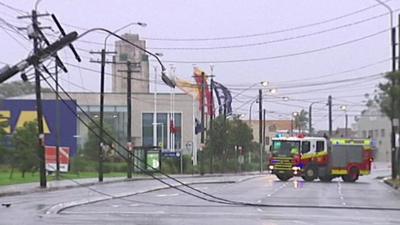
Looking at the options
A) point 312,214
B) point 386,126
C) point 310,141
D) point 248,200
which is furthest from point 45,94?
point 312,214

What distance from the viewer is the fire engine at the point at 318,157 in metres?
57.8

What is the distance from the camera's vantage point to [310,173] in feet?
192

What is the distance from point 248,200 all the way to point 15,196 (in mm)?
12021

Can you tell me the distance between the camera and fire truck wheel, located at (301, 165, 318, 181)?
58.3 m

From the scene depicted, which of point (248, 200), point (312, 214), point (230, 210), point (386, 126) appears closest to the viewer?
point (312, 214)

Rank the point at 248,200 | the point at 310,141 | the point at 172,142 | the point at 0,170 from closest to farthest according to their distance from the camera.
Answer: the point at 248,200, the point at 310,141, the point at 0,170, the point at 172,142

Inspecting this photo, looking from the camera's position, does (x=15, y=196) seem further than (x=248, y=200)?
Yes

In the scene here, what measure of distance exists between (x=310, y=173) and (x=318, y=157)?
1.30 meters

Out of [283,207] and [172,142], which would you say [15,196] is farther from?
[172,142]

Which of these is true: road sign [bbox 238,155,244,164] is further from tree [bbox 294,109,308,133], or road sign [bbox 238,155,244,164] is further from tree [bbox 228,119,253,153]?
tree [bbox 294,109,308,133]

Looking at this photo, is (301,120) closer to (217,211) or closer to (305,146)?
(305,146)

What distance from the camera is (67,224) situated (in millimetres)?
22203

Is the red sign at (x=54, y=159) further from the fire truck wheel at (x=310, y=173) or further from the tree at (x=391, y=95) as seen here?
the tree at (x=391, y=95)

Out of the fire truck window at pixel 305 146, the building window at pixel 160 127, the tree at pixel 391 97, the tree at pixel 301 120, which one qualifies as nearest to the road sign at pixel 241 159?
the building window at pixel 160 127
